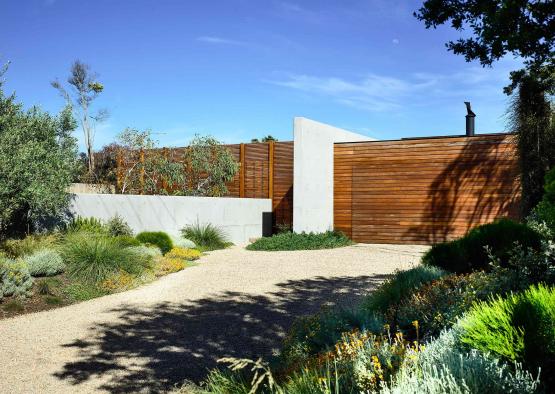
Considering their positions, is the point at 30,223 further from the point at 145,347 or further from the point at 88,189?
the point at 88,189

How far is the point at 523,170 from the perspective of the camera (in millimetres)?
11250

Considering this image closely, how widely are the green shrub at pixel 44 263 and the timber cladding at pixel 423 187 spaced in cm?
925

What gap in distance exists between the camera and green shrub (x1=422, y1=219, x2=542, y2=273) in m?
6.38

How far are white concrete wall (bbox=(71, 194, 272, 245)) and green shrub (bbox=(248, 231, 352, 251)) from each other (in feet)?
5.69

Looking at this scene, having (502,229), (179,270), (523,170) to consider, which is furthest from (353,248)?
(502,229)

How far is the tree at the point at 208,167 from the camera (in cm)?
1703

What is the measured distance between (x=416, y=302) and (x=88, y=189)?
15494 mm

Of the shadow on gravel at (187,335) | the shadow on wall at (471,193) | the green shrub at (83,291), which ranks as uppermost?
the shadow on wall at (471,193)

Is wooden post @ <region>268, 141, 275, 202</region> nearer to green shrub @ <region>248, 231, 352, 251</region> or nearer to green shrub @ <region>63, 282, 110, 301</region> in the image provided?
green shrub @ <region>248, 231, 352, 251</region>

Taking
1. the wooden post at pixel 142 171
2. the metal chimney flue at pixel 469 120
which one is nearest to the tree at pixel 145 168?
the wooden post at pixel 142 171

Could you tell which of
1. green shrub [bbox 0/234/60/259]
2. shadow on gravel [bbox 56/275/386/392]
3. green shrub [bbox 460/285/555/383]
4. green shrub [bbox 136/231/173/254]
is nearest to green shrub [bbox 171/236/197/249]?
green shrub [bbox 136/231/173/254]

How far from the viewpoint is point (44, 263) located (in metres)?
8.12

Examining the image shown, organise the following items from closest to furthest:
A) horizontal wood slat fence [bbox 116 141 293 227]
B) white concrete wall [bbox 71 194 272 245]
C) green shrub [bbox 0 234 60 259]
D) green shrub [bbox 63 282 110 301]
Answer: green shrub [bbox 63 282 110 301] < green shrub [bbox 0 234 60 259] < white concrete wall [bbox 71 194 272 245] < horizontal wood slat fence [bbox 116 141 293 227]

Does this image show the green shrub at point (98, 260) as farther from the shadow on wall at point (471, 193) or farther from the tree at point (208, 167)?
the shadow on wall at point (471, 193)
